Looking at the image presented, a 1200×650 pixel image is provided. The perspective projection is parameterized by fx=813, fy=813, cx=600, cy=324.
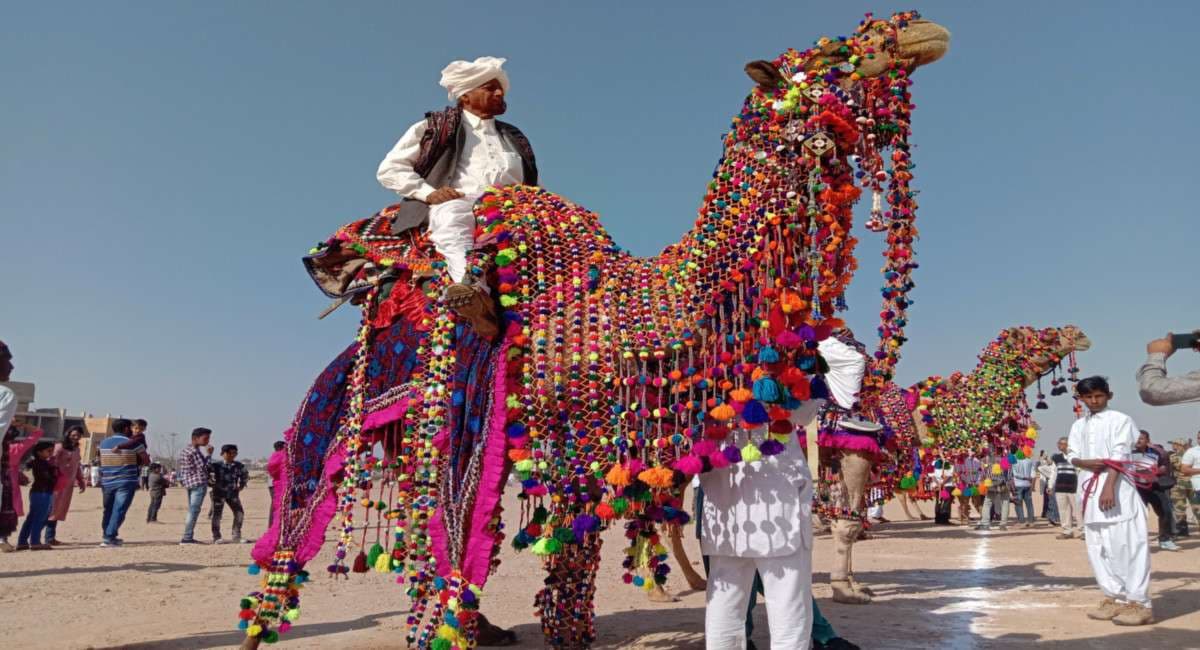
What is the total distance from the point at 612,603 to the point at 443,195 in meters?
4.43

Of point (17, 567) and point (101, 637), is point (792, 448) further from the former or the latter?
point (17, 567)

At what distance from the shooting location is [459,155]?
14.9 feet

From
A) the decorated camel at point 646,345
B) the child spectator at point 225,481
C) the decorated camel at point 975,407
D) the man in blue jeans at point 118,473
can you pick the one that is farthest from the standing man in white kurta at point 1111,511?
the man in blue jeans at point 118,473

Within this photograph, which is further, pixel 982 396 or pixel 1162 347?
pixel 982 396

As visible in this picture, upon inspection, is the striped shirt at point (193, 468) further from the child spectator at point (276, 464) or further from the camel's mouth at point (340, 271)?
the camel's mouth at point (340, 271)

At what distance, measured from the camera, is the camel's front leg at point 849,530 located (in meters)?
7.11

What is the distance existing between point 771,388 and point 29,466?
1310 cm

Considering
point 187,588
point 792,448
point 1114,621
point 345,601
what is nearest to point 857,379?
point 792,448

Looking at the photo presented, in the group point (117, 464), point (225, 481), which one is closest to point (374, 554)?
point (117, 464)

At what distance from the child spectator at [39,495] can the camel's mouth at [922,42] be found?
1293cm

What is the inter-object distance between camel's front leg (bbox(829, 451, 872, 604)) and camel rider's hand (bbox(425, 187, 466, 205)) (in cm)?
474

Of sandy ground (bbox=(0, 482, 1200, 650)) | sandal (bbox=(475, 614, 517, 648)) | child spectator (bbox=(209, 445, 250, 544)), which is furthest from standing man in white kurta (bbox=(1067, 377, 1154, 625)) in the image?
child spectator (bbox=(209, 445, 250, 544))

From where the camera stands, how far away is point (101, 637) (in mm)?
5844

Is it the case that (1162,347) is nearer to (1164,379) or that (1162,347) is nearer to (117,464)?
(1164,379)
